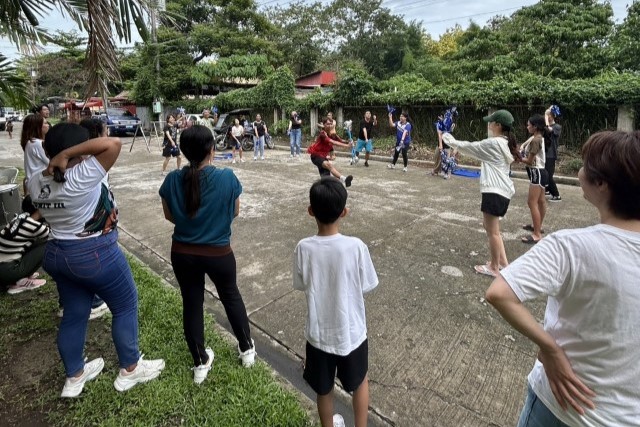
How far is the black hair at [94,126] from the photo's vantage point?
274 cm

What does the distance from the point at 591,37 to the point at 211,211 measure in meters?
20.3

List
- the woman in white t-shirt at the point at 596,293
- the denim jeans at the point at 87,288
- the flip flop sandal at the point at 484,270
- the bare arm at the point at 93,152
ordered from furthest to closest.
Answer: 1. the flip flop sandal at the point at 484,270
2. the denim jeans at the point at 87,288
3. the bare arm at the point at 93,152
4. the woman in white t-shirt at the point at 596,293

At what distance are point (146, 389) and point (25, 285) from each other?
2.18 m

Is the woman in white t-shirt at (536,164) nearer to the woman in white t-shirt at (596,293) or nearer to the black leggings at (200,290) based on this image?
the black leggings at (200,290)

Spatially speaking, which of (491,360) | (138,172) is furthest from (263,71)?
(491,360)

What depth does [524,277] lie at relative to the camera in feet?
3.43

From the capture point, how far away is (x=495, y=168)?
3676 millimetres

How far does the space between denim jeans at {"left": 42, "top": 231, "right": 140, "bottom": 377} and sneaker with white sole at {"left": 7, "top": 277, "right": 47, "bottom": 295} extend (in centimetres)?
182

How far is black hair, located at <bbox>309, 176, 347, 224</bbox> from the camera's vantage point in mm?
1747

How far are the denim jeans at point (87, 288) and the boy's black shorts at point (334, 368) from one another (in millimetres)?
1173

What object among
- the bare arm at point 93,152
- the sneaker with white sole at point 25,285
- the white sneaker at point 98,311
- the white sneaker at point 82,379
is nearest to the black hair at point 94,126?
the bare arm at point 93,152

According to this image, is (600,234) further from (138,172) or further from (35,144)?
(138,172)

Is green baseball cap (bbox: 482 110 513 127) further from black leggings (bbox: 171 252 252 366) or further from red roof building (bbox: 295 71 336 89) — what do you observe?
red roof building (bbox: 295 71 336 89)

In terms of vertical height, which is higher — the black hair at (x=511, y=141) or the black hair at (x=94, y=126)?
Result: the black hair at (x=94, y=126)
